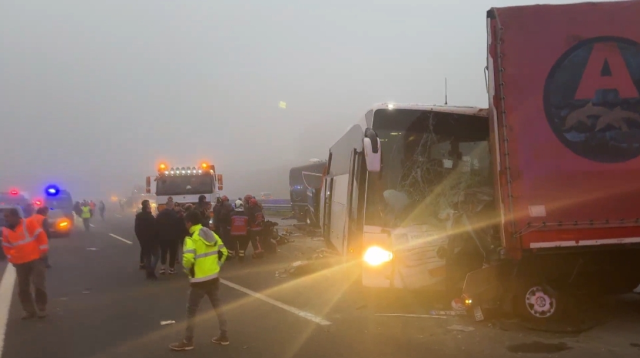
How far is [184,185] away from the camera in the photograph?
74.2 ft

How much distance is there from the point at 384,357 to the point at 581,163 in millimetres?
3278

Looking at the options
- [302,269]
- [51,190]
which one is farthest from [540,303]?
[51,190]

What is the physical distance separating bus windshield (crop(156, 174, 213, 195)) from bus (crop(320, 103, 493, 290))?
14.4 meters

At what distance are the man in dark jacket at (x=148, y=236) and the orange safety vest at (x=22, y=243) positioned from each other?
4329 millimetres

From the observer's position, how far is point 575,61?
23.0ft

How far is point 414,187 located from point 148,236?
7.46 metres

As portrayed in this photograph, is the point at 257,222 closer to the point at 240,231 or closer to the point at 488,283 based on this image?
the point at 240,231

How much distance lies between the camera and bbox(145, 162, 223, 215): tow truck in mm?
22266

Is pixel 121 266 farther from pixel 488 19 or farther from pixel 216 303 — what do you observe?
pixel 488 19

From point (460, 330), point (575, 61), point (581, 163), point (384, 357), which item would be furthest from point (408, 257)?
point (575, 61)

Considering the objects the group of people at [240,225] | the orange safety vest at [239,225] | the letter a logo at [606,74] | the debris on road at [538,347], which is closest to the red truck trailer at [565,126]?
the letter a logo at [606,74]

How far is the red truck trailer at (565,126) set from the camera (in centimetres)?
678

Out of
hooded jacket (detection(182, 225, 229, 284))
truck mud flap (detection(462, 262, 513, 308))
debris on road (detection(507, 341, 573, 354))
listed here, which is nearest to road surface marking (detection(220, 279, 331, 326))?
hooded jacket (detection(182, 225, 229, 284))

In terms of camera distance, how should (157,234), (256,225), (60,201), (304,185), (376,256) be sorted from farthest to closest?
(304,185), (60,201), (256,225), (157,234), (376,256)
